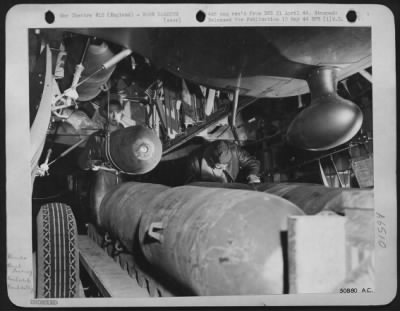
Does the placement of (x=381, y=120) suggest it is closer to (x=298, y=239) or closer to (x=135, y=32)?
(x=298, y=239)

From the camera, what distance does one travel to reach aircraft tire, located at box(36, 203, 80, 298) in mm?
885

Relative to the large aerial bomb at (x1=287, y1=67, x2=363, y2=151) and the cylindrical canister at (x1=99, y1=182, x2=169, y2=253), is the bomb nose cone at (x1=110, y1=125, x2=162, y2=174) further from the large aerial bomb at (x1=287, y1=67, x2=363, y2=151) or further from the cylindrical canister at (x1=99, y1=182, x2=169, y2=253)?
the large aerial bomb at (x1=287, y1=67, x2=363, y2=151)

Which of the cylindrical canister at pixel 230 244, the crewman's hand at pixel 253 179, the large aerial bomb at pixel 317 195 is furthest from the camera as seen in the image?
the crewman's hand at pixel 253 179

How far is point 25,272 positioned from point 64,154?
1.04 feet

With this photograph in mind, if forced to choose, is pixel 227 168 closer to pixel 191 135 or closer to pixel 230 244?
pixel 191 135

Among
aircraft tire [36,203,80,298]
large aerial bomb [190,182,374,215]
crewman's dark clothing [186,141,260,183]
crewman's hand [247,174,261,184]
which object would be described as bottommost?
aircraft tire [36,203,80,298]

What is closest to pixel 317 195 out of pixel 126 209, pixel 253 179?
pixel 253 179

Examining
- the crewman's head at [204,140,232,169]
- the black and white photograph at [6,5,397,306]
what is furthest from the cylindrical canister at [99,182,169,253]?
the crewman's head at [204,140,232,169]

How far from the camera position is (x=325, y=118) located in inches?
35.1

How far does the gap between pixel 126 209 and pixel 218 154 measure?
1.10ft

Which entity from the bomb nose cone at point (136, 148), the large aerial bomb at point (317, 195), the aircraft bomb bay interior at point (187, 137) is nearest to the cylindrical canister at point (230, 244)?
the aircraft bomb bay interior at point (187, 137)

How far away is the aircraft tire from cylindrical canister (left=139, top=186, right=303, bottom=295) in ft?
0.96

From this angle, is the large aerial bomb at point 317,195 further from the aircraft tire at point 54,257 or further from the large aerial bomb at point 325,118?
the aircraft tire at point 54,257

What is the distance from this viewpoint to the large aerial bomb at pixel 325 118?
886 millimetres
